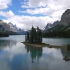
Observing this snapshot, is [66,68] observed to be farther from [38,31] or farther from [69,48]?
[38,31]

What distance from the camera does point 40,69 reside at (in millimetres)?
43938

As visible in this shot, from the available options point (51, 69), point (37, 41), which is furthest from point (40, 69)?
point (37, 41)

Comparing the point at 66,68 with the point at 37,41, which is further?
the point at 37,41

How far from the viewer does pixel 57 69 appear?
44438 millimetres

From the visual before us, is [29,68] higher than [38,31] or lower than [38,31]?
lower

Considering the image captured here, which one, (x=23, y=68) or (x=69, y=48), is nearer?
(x=23, y=68)

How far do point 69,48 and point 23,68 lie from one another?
57440 millimetres

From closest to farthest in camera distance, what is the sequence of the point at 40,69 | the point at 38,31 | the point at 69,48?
the point at 40,69, the point at 69,48, the point at 38,31

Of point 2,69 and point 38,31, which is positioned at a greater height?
point 38,31

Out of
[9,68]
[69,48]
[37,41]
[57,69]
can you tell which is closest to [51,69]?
[57,69]

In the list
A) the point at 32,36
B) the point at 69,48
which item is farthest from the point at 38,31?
the point at 69,48

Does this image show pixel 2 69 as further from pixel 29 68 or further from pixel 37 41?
pixel 37 41

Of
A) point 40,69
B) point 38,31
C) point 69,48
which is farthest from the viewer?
point 38,31

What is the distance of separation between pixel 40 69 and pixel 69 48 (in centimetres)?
5619
